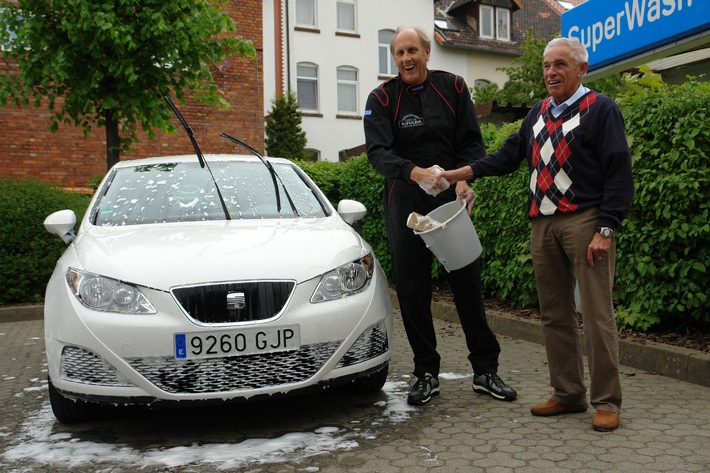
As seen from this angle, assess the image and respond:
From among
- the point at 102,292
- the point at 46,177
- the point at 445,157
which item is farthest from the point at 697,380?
the point at 46,177

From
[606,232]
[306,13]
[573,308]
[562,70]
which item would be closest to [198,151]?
[562,70]

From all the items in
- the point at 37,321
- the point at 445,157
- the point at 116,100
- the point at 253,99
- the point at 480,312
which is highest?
the point at 253,99

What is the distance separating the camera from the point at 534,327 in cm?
639

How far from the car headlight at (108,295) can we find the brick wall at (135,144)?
12150 millimetres

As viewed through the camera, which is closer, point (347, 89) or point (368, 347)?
point (368, 347)

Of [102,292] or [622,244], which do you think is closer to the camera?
[102,292]

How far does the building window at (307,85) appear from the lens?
2900 cm

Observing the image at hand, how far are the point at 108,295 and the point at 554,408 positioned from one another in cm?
241

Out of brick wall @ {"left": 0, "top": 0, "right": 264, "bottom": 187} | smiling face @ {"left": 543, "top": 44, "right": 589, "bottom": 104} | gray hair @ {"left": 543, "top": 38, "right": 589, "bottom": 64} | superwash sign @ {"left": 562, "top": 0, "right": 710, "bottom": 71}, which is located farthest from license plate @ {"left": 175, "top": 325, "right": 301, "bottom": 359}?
brick wall @ {"left": 0, "top": 0, "right": 264, "bottom": 187}

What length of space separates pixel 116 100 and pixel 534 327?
667 centimetres

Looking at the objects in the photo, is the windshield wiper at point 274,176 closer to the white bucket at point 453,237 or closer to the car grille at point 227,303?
the white bucket at point 453,237

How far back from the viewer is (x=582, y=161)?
12.3 feet

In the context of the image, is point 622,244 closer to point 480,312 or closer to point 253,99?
point 480,312

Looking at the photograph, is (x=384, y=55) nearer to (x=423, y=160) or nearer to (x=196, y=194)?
(x=196, y=194)
